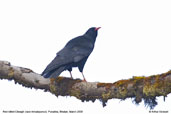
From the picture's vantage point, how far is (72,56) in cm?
882

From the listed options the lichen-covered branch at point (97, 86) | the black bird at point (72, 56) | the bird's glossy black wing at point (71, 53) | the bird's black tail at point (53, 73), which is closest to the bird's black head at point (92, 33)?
the black bird at point (72, 56)

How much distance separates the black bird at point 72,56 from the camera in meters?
8.18

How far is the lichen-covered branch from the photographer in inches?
260

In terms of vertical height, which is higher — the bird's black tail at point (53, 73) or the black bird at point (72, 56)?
the black bird at point (72, 56)

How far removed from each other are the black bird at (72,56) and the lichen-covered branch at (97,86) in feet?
0.57

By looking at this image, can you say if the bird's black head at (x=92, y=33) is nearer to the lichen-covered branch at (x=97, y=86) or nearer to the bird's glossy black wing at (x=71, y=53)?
the bird's glossy black wing at (x=71, y=53)

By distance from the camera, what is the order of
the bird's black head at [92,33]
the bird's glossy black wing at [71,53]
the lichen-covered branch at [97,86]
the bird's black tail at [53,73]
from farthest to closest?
the bird's black head at [92,33] → the bird's glossy black wing at [71,53] → the bird's black tail at [53,73] → the lichen-covered branch at [97,86]

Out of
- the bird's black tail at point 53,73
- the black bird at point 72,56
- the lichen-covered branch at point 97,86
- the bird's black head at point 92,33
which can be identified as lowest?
the lichen-covered branch at point 97,86

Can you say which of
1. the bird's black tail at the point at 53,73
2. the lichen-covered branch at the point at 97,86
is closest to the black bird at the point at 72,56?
the bird's black tail at the point at 53,73

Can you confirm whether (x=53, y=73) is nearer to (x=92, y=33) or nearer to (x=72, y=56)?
(x=72, y=56)

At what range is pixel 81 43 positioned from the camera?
9.62 m

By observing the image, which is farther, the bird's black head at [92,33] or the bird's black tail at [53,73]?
the bird's black head at [92,33]

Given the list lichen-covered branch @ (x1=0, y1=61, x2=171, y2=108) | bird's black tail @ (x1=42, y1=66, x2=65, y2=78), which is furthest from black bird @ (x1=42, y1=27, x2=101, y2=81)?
lichen-covered branch @ (x1=0, y1=61, x2=171, y2=108)

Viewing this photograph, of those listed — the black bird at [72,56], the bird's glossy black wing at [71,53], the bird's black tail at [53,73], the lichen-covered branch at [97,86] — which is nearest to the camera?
the lichen-covered branch at [97,86]
